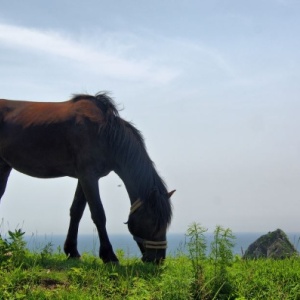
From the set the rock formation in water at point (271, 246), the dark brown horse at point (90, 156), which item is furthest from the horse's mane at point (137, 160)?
the rock formation in water at point (271, 246)

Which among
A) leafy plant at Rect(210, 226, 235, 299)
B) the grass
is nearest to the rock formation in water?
the grass

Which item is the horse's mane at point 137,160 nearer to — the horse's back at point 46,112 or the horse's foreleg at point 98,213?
the horse's back at point 46,112

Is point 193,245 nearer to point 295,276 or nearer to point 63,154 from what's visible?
point 295,276

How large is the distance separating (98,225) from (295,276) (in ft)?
9.72

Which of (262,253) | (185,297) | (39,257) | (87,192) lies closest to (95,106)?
(87,192)

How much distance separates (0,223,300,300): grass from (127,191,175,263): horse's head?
54 centimetres

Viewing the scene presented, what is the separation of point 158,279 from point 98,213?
1718mm

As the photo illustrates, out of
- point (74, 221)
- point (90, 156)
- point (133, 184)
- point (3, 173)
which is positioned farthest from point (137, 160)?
point (3, 173)

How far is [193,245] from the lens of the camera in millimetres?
6152

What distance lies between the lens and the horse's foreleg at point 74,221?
8289 mm

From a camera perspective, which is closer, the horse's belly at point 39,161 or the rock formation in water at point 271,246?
the horse's belly at point 39,161

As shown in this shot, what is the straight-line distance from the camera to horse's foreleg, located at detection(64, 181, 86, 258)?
8289 millimetres

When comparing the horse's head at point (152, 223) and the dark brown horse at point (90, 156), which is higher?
the dark brown horse at point (90, 156)

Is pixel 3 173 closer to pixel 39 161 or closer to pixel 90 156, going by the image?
pixel 39 161
